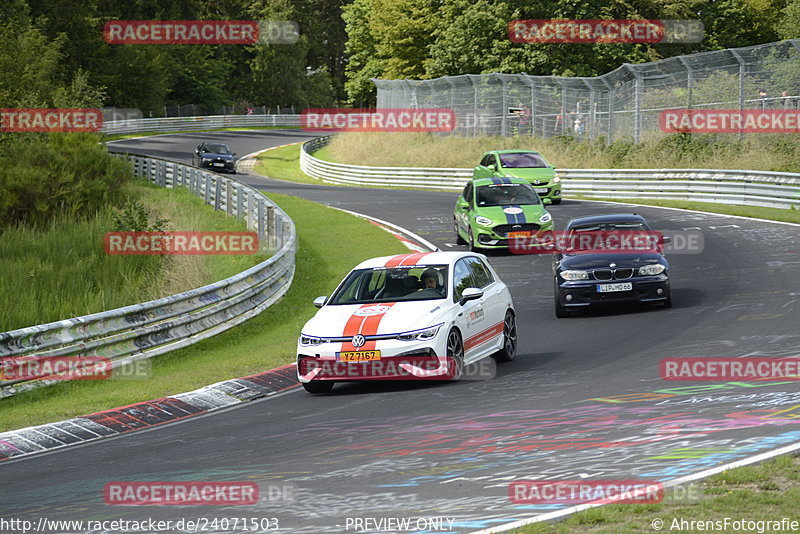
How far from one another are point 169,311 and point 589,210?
60.1 feet

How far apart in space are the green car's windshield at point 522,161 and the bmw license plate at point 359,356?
21.9m

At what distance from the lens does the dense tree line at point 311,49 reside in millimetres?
54281

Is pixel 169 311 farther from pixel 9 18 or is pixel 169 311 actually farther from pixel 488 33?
pixel 488 33

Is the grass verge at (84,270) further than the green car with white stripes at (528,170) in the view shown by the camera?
No

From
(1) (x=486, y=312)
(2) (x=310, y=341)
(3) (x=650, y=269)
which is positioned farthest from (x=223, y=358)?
(3) (x=650, y=269)

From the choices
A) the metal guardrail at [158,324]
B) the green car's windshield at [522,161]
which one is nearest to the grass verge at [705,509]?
the metal guardrail at [158,324]

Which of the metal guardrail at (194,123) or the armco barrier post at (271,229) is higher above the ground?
the metal guardrail at (194,123)

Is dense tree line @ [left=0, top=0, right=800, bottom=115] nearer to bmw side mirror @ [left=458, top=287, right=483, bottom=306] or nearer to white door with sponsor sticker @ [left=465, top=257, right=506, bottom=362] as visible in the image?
white door with sponsor sticker @ [left=465, top=257, right=506, bottom=362]

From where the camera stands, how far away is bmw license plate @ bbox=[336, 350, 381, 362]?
1166cm

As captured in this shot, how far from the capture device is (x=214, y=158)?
178ft

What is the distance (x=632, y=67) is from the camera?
3834 centimetres

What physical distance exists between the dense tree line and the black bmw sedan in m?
29.2

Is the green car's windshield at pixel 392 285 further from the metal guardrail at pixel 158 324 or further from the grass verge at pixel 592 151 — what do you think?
the grass verge at pixel 592 151

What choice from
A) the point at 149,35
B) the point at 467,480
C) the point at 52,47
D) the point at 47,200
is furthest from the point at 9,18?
the point at 467,480
